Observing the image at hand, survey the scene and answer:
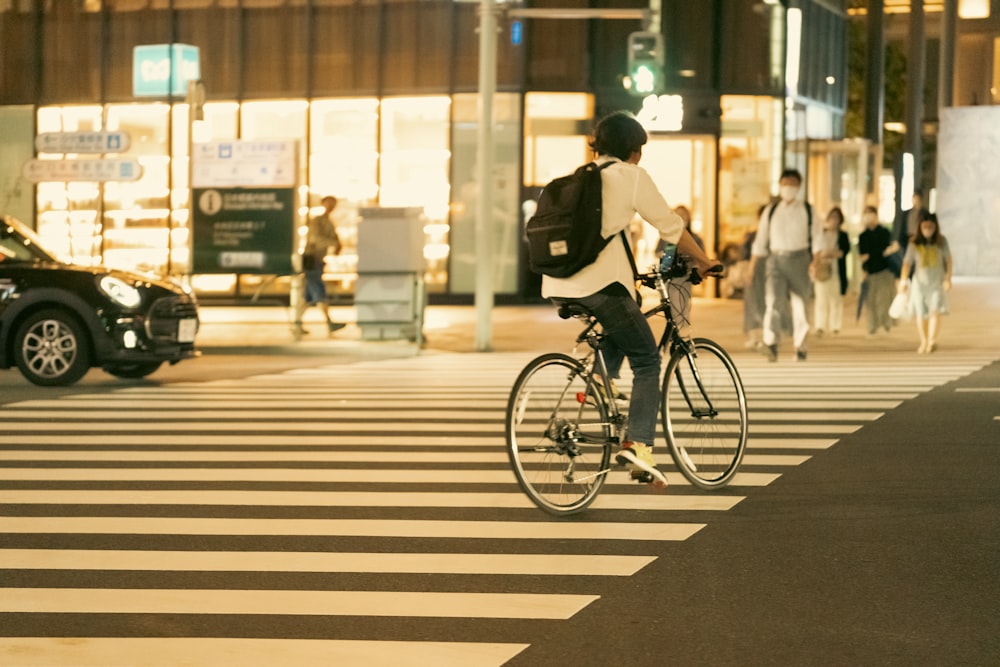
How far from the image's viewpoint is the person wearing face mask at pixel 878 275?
22766mm

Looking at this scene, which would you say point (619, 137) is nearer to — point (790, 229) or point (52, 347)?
point (52, 347)

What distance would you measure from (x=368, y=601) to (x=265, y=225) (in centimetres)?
1559

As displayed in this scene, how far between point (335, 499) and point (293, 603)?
97.7 inches

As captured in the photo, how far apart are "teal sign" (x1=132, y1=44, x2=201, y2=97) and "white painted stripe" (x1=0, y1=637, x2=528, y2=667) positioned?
2009 cm

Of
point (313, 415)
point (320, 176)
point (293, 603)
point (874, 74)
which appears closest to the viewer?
point (293, 603)

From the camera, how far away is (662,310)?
340 inches

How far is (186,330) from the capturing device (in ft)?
51.3

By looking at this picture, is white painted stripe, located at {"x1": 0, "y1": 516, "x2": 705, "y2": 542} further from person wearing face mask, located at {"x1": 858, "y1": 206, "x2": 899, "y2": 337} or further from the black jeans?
person wearing face mask, located at {"x1": 858, "y1": 206, "x2": 899, "y2": 337}

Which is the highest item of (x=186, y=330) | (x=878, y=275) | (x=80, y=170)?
(x=80, y=170)

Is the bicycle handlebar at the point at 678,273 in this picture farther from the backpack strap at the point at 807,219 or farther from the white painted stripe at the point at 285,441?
the backpack strap at the point at 807,219

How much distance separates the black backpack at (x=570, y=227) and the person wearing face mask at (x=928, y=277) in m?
12.3

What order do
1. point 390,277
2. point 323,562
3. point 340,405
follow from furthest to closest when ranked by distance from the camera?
point 390,277 < point 340,405 < point 323,562

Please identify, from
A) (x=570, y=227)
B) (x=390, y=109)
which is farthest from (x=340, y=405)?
(x=390, y=109)

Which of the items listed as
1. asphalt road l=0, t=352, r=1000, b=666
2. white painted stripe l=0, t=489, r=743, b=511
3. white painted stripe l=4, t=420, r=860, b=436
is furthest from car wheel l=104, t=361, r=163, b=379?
asphalt road l=0, t=352, r=1000, b=666
